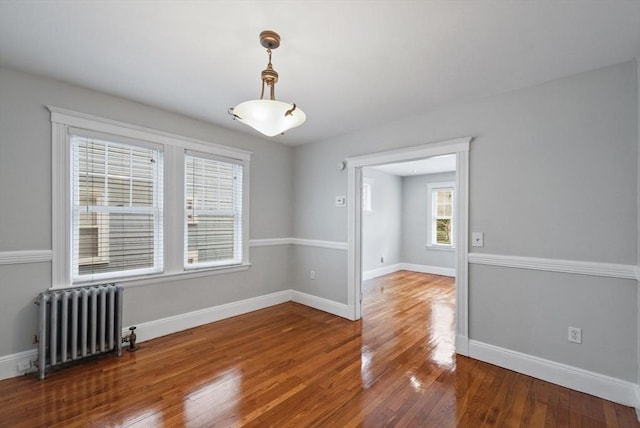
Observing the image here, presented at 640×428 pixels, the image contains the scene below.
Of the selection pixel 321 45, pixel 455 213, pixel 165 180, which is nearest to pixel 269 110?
pixel 321 45

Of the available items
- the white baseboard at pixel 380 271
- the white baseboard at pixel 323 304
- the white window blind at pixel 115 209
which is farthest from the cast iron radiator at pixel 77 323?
the white baseboard at pixel 380 271

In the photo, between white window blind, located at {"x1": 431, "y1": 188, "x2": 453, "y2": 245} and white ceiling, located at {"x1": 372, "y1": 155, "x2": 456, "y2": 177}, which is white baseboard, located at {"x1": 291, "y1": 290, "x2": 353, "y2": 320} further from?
white window blind, located at {"x1": 431, "y1": 188, "x2": 453, "y2": 245}

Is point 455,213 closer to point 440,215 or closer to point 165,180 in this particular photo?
point 165,180

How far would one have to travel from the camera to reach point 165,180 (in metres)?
3.30

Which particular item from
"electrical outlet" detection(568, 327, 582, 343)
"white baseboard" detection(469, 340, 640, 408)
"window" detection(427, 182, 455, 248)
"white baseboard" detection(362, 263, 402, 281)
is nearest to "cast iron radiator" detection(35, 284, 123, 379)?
"white baseboard" detection(469, 340, 640, 408)

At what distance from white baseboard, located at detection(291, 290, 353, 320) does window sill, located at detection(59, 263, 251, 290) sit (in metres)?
1.04

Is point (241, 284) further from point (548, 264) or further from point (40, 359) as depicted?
point (548, 264)

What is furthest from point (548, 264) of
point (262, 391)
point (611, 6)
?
point (262, 391)

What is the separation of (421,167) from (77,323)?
625cm

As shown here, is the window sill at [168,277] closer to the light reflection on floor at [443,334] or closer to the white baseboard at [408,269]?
the light reflection on floor at [443,334]

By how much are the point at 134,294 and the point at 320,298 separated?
2.44 metres

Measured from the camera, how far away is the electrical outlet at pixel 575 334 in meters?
2.34

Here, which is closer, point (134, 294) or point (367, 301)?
point (134, 294)

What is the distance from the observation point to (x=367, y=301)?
4793 millimetres
